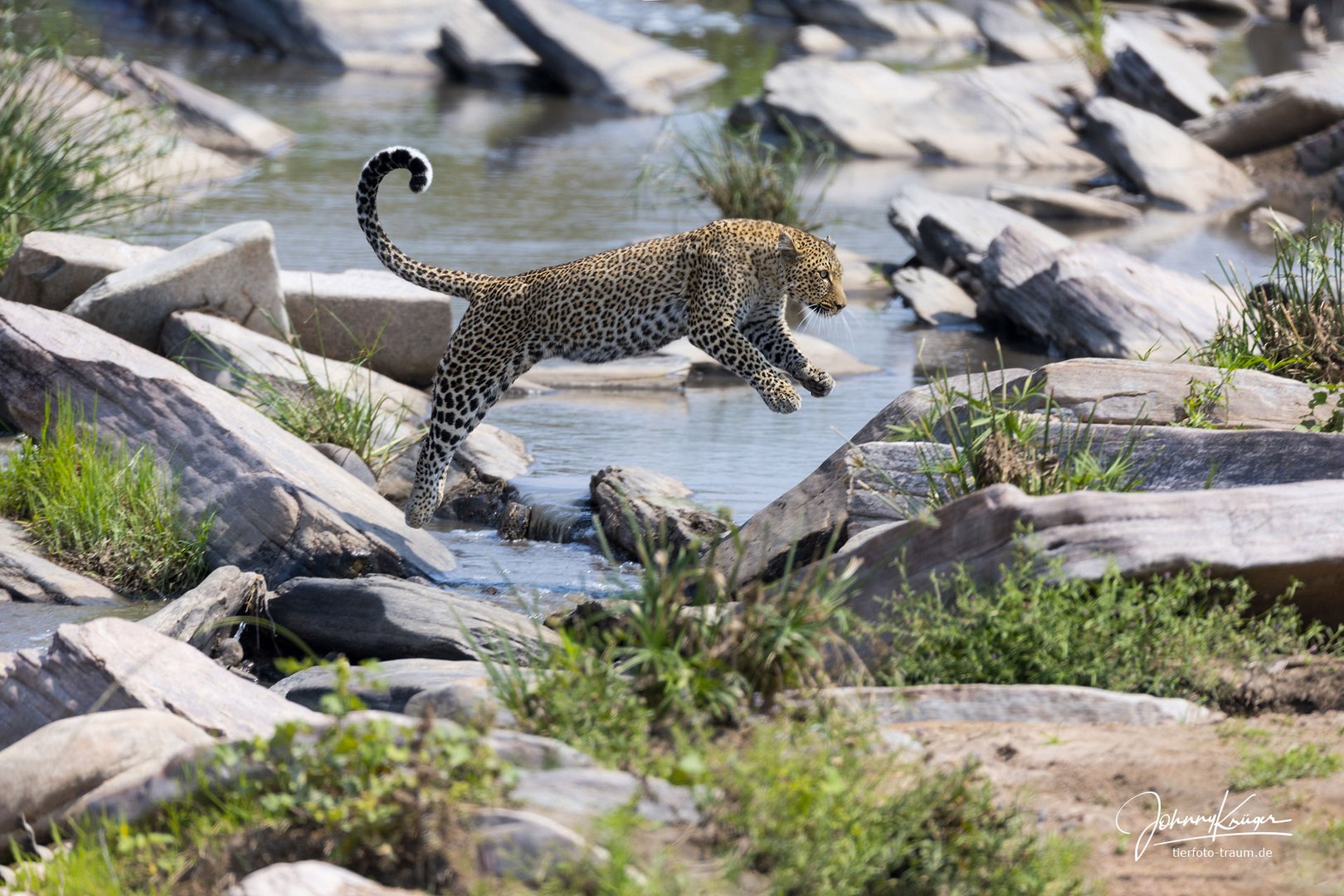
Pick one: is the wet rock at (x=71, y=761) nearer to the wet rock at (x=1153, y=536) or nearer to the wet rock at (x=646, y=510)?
the wet rock at (x=1153, y=536)

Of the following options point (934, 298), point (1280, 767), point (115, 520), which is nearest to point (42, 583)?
point (115, 520)

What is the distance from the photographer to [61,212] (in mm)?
12180

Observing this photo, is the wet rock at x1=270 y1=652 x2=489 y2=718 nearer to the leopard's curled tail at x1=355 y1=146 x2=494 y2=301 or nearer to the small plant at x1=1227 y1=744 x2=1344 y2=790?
the small plant at x1=1227 y1=744 x2=1344 y2=790

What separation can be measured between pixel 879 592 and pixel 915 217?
1068 centimetres

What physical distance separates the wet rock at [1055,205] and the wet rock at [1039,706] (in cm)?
1388

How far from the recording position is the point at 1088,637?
207 inches

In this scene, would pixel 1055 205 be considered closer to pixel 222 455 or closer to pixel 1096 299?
pixel 1096 299

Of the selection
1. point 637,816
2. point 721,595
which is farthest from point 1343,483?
point 637,816

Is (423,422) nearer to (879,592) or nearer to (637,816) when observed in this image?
(879,592)

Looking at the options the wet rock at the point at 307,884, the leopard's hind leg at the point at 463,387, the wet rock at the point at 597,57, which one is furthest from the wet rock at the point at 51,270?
the wet rock at the point at 597,57

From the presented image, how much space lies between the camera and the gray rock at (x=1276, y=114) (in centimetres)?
2025

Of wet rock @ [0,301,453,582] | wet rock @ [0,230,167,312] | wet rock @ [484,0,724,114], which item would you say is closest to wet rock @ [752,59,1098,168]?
wet rock @ [484,0,724,114]

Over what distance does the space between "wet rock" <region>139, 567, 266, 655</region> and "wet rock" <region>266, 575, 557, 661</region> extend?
6.0 inches
